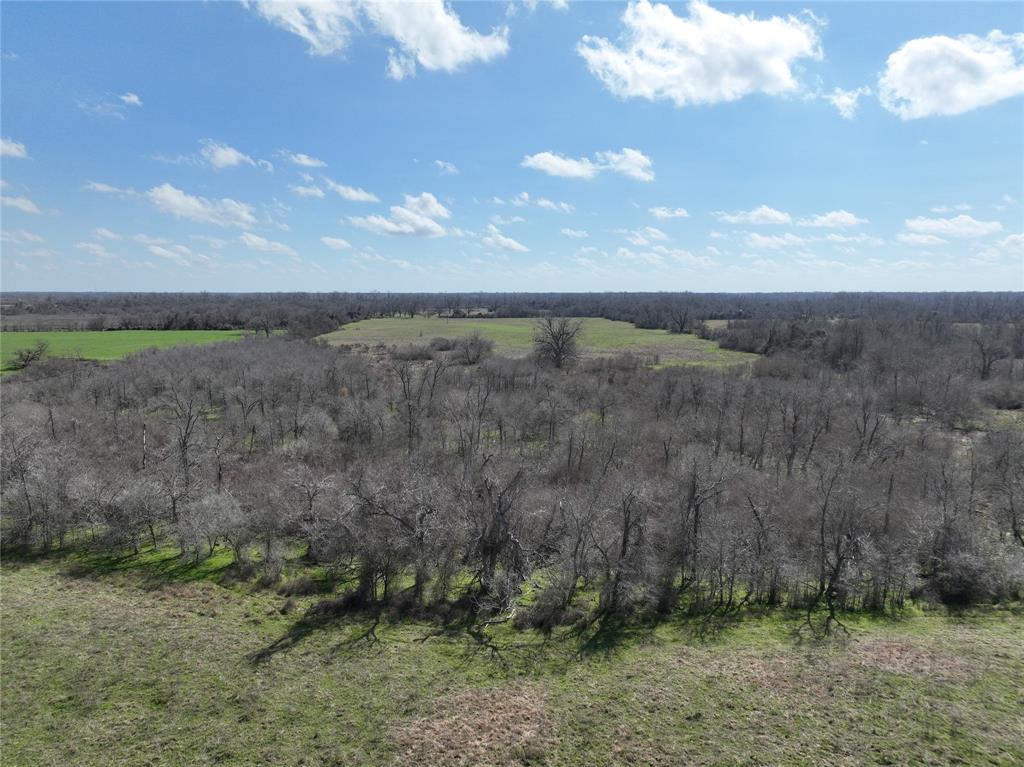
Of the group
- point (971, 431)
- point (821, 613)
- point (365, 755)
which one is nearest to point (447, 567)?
point (365, 755)

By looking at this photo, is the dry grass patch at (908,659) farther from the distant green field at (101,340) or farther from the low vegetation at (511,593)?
the distant green field at (101,340)

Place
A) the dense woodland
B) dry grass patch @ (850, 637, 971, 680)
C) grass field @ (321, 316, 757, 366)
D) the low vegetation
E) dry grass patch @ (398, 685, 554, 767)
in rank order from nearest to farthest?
1. dry grass patch @ (398, 685, 554, 767)
2. the low vegetation
3. dry grass patch @ (850, 637, 971, 680)
4. the dense woodland
5. grass field @ (321, 316, 757, 366)

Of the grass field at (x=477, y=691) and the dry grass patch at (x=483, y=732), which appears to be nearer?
the dry grass patch at (x=483, y=732)

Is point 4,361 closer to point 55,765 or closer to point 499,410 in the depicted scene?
point 499,410

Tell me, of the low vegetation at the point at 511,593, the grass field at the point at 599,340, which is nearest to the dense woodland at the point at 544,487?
the low vegetation at the point at 511,593

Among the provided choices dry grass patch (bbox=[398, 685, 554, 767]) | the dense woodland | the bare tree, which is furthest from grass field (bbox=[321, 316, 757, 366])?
dry grass patch (bbox=[398, 685, 554, 767])

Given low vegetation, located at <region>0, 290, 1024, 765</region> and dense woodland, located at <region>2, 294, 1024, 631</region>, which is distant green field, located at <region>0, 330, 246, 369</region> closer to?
dense woodland, located at <region>2, 294, 1024, 631</region>

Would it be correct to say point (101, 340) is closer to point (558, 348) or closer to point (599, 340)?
point (558, 348)

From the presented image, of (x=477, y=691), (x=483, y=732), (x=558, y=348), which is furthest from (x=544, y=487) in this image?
(x=558, y=348)
